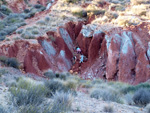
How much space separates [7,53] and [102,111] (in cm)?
1286

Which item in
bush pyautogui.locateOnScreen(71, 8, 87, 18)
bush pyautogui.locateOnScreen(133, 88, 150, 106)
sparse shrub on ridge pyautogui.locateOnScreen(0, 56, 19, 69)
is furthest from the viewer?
bush pyautogui.locateOnScreen(71, 8, 87, 18)

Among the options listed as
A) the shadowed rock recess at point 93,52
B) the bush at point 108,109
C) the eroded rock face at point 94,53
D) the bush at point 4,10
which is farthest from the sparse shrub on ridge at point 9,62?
the bush at point 4,10

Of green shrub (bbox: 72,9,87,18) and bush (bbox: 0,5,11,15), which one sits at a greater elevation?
bush (bbox: 0,5,11,15)

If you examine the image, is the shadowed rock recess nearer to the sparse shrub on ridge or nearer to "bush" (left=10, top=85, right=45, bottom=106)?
the sparse shrub on ridge

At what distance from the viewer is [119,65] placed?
16.4 meters

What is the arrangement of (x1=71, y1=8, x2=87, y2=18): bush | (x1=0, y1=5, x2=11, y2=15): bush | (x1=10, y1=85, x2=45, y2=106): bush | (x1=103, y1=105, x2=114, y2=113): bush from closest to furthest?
(x1=10, y1=85, x2=45, y2=106): bush < (x1=103, y1=105, x2=114, y2=113): bush < (x1=71, y1=8, x2=87, y2=18): bush < (x1=0, y1=5, x2=11, y2=15): bush

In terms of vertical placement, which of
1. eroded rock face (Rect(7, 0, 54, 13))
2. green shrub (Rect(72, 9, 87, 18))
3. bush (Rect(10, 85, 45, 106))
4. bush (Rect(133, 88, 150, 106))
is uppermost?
eroded rock face (Rect(7, 0, 54, 13))

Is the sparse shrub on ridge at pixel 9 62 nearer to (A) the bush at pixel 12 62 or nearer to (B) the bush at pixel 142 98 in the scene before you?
(A) the bush at pixel 12 62

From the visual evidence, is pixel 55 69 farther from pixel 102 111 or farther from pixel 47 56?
pixel 102 111

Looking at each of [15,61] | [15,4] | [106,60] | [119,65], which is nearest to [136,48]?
[119,65]

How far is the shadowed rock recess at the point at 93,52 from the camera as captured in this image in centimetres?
1584

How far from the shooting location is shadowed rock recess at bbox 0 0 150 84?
52.0 ft

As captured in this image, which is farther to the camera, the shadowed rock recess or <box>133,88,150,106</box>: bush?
the shadowed rock recess

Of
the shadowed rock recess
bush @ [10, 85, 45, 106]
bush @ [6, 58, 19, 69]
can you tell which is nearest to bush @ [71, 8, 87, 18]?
the shadowed rock recess
